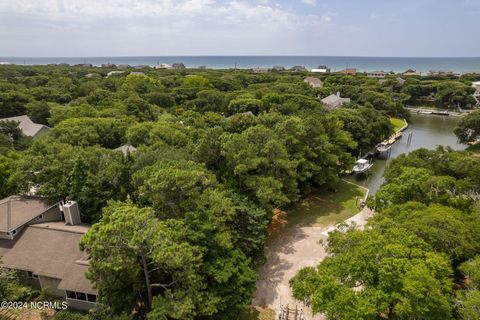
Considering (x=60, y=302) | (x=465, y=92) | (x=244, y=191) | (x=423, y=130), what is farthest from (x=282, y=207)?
(x=465, y=92)

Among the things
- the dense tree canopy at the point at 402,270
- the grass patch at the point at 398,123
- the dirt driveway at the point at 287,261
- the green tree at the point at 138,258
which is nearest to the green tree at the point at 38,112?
the green tree at the point at 138,258

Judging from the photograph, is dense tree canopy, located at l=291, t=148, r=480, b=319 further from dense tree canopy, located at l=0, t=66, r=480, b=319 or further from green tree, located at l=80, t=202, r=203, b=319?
green tree, located at l=80, t=202, r=203, b=319

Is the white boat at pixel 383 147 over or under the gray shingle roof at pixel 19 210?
under

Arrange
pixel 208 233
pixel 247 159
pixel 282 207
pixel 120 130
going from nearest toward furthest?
pixel 208 233 < pixel 247 159 < pixel 282 207 < pixel 120 130

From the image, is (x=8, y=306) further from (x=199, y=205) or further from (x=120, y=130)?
(x=120, y=130)

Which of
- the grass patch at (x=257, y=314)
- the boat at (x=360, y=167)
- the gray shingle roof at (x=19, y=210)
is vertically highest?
the gray shingle roof at (x=19, y=210)

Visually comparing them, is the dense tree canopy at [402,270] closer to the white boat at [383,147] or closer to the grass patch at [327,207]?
the grass patch at [327,207]
